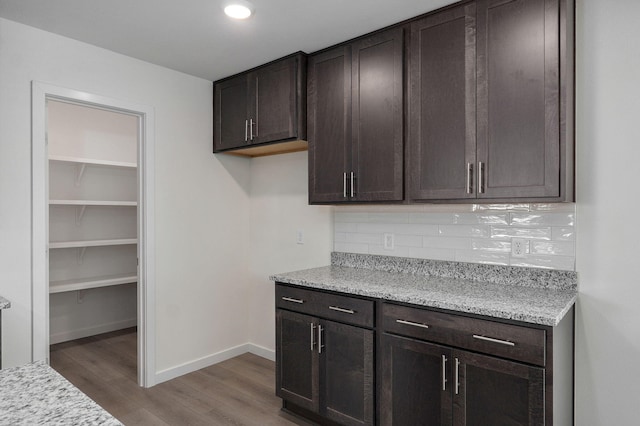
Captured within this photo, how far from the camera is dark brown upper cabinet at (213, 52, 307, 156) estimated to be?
9.36ft

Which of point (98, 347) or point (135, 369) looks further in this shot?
point (98, 347)

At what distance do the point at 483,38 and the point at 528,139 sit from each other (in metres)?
0.59

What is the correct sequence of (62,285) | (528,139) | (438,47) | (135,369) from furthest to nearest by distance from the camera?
(62,285) < (135,369) < (438,47) < (528,139)

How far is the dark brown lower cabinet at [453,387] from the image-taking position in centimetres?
168

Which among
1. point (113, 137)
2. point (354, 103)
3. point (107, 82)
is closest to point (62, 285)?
point (113, 137)

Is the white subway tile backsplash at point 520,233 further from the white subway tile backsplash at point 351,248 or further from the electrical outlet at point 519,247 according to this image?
the white subway tile backsplash at point 351,248

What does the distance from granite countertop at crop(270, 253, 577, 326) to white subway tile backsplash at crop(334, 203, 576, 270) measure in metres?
0.08

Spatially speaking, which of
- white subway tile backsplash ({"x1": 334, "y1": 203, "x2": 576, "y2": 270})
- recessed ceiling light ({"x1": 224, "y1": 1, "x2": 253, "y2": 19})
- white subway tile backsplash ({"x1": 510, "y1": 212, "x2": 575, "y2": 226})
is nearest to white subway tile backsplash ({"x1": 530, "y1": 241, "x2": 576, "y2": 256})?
white subway tile backsplash ({"x1": 334, "y1": 203, "x2": 576, "y2": 270})

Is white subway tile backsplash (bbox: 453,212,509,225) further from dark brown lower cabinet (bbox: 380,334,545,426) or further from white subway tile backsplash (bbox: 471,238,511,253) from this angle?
dark brown lower cabinet (bbox: 380,334,545,426)

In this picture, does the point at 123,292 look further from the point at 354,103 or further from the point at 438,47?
the point at 438,47

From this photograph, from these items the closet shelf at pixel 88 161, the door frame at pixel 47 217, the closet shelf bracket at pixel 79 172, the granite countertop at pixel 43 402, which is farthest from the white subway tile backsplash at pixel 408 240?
the closet shelf bracket at pixel 79 172

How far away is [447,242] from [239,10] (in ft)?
6.08

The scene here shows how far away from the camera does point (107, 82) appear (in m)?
2.81

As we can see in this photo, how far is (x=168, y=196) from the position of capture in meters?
3.18
